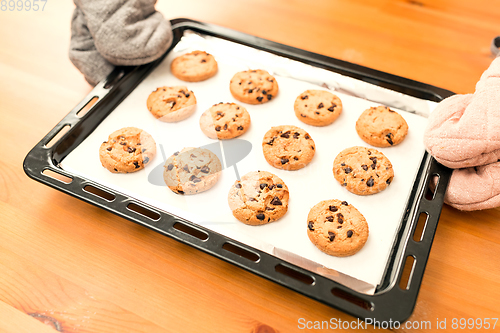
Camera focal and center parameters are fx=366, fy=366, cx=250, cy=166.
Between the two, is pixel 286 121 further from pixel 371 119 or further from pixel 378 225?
pixel 378 225

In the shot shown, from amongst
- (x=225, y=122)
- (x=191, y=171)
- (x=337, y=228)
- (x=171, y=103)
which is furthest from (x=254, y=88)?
(x=337, y=228)

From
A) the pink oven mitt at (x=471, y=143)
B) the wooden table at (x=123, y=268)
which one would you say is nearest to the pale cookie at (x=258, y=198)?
the wooden table at (x=123, y=268)

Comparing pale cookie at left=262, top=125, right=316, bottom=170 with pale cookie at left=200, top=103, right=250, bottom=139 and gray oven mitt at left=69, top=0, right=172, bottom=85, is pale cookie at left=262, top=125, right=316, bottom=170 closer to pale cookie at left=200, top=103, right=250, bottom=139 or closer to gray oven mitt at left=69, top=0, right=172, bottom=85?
pale cookie at left=200, top=103, right=250, bottom=139

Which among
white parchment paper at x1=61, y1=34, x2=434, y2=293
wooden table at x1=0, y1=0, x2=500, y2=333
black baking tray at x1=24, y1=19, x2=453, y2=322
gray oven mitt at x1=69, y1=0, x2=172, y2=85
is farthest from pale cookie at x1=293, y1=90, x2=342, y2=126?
gray oven mitt at x1=69, y1=0, x2=172, y2=85

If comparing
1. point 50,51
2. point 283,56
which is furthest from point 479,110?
point 50,51

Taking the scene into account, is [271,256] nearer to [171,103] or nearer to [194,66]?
[171,103]

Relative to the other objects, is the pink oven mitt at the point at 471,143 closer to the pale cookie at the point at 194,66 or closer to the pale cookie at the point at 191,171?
the pale cookie at the point at 191,171
